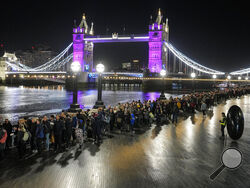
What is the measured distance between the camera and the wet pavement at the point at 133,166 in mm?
6004

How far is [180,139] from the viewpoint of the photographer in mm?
10023

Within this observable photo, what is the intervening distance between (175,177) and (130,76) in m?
86.2

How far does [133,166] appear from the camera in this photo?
7031 millimetres

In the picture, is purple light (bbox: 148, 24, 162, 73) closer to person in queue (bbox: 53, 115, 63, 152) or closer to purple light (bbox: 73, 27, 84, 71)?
purple light (bbox: 73, 27, 84, 71)

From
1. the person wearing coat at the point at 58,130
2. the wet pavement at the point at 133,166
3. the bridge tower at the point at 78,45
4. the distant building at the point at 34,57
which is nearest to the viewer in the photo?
the wet pavement at the point at 133,166

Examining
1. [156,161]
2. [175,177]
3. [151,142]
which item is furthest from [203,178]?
[151,142]

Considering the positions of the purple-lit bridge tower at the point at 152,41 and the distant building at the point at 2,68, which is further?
the distant building at the point at 2,68

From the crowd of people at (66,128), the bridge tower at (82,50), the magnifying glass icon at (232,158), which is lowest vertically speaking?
the crowd of people at (66,128)

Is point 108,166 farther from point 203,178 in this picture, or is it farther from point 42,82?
point 42,82

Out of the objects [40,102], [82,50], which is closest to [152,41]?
[82,50]

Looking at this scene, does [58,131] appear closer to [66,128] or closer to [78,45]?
[66,128]

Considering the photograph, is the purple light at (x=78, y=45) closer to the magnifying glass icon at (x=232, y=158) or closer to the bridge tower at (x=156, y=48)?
the bridge tower at (x=156, y=48)

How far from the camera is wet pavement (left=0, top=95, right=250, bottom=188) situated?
19.7 feet

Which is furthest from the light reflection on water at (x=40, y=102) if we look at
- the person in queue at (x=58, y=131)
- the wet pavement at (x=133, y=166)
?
the wet pavement at (x=133, y=166)
